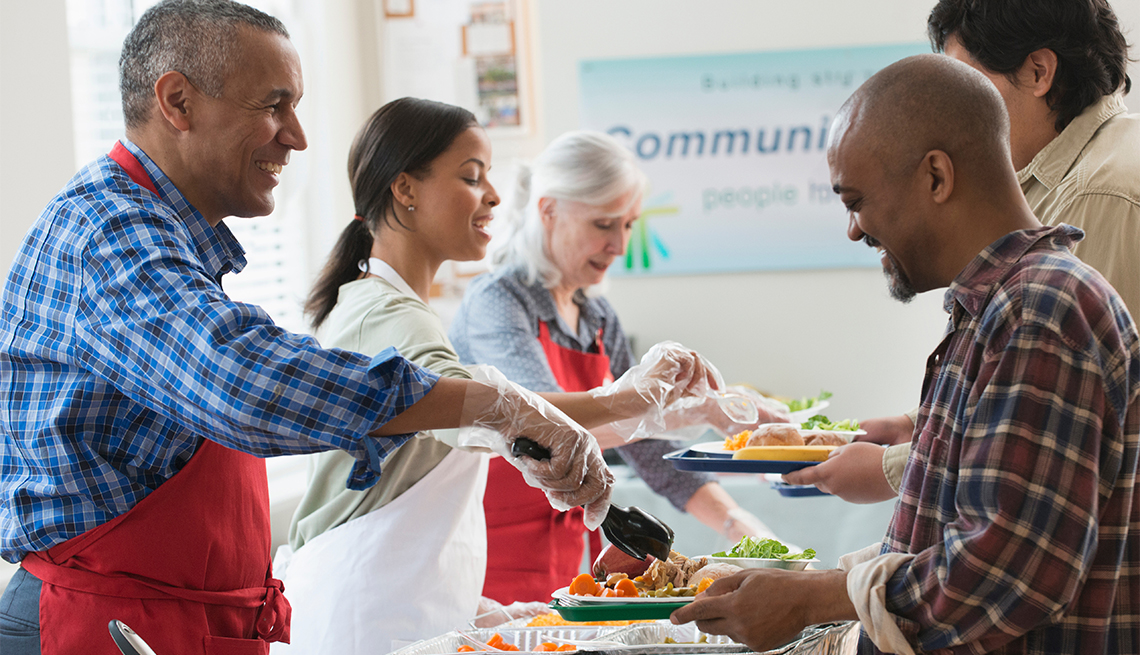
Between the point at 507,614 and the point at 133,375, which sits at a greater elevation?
the point at 133,375

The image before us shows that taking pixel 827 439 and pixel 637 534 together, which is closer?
pixel 637 534

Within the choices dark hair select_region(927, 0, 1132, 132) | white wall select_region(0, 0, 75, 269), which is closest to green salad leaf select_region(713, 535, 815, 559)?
dark hair select_region(927, 0, 1132, 132)

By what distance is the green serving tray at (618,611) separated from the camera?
133 centimetres

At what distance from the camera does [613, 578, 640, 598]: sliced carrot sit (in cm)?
138

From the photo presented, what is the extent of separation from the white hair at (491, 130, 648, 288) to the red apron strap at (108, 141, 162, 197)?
1447mm

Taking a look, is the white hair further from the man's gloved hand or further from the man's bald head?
the man's bald head

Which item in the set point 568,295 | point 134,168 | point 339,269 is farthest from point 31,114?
point 568,295

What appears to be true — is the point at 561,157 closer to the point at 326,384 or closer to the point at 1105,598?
the point at 326,384

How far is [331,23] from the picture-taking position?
4145mm

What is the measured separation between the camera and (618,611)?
1333 mm

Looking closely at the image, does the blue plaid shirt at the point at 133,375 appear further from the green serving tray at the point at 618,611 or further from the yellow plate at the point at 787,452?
the yellow plate at the point at 787,452

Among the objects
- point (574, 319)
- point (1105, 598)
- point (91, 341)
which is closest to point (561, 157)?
point (574, 319)

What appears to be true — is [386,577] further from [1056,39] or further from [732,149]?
[732,149]

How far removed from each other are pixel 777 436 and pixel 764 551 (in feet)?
1.36
